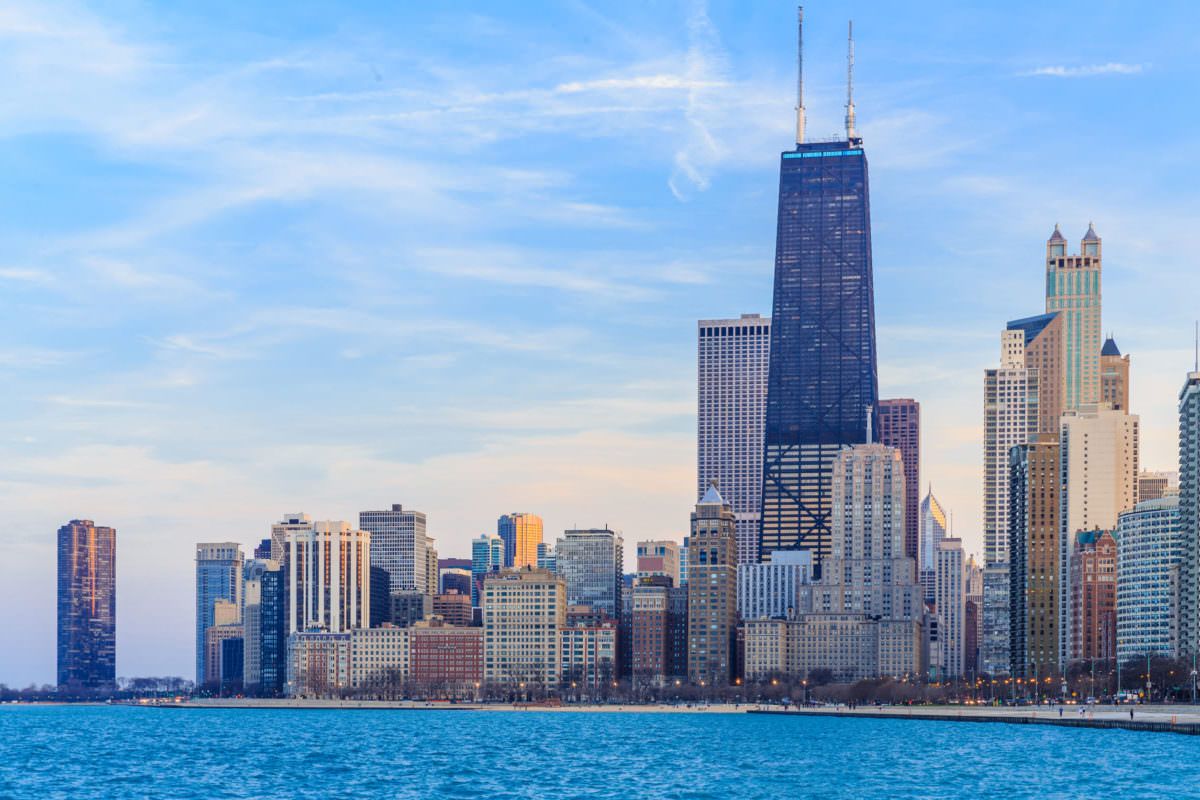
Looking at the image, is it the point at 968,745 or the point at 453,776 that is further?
the point at 968,745

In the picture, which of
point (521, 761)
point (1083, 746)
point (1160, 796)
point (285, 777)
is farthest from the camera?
point (1083, 746)

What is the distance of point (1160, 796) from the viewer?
118 meters

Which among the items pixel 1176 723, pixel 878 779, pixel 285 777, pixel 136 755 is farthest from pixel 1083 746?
pixel 136 755

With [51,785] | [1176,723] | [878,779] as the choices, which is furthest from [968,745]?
[51,785]

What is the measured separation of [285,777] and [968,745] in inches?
2772

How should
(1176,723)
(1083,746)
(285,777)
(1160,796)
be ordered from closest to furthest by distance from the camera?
(1160,796) < (285,777) < (1083,746) < (1176,723)

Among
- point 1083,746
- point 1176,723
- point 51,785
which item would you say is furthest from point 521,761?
point 1176,723

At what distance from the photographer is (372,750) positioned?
596ft

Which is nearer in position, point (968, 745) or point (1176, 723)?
point (968, 745)

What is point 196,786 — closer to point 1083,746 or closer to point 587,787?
point 587,787

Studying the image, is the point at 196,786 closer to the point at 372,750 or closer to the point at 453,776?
the point at 453,776

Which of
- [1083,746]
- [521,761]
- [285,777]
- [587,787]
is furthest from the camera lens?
[1083,746]

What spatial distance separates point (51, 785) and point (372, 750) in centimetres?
4909

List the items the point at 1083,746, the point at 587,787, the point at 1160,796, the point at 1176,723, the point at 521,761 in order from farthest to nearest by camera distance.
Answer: the point at 1176,723 → the point at 1083,746 → the point at 521,761 → the point at 587,787 → the point at 1160,796
